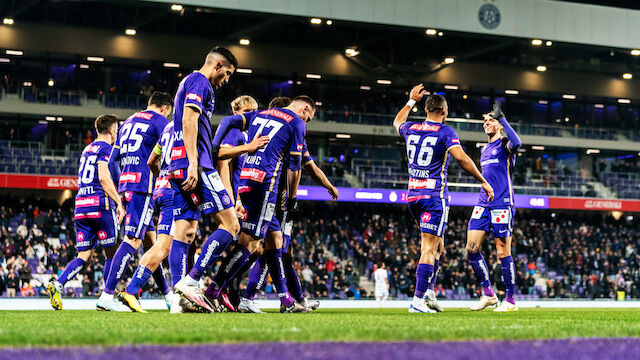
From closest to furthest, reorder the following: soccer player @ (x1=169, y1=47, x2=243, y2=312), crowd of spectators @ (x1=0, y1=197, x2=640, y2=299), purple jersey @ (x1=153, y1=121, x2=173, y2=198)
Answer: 1. soccer player @ (x1=169, y1=47, x2=243, y2=312)
2. purple jersey @ (x1=153, y1=121, x2=173, y2=198)
3. crowd of spectators @ (x1=0, y1=197, x2=640, y2=299)

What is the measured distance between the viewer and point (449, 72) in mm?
43625

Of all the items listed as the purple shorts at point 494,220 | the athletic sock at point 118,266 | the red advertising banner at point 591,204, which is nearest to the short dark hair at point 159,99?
the athletic sock at point 118,266

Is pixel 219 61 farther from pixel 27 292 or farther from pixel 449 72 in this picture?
pixel 449 72

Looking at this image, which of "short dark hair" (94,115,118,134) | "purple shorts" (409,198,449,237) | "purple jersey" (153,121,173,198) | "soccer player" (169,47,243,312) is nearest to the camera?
"soccer player" (169,47,243,312)

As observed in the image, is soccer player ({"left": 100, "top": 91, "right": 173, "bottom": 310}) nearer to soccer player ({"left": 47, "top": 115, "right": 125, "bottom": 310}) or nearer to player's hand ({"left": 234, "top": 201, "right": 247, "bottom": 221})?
soccer player ({"left": 47, "top": 115, "right": 125, "bottom": 310})

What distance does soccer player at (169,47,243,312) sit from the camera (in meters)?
7.56

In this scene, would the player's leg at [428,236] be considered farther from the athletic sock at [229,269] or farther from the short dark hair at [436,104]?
the athletic sock at [229,269]

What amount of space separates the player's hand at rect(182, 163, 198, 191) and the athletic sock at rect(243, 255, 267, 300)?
222 cm

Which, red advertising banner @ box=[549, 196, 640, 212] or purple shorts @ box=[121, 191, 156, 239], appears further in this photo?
red advertising banner @ box=[549, 196, 640, 212]

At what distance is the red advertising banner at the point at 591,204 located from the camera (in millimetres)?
41219

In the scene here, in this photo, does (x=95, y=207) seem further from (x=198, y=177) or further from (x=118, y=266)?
(x=198, y=177)

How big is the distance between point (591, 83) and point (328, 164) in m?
17.0

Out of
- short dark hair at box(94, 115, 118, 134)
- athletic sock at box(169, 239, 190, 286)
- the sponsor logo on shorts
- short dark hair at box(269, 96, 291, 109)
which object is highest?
short dark hair at box(269, 96, 291, 109)

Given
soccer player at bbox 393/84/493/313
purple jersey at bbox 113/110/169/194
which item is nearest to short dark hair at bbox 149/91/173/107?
purple jersey at bbox 113/110/169/194
